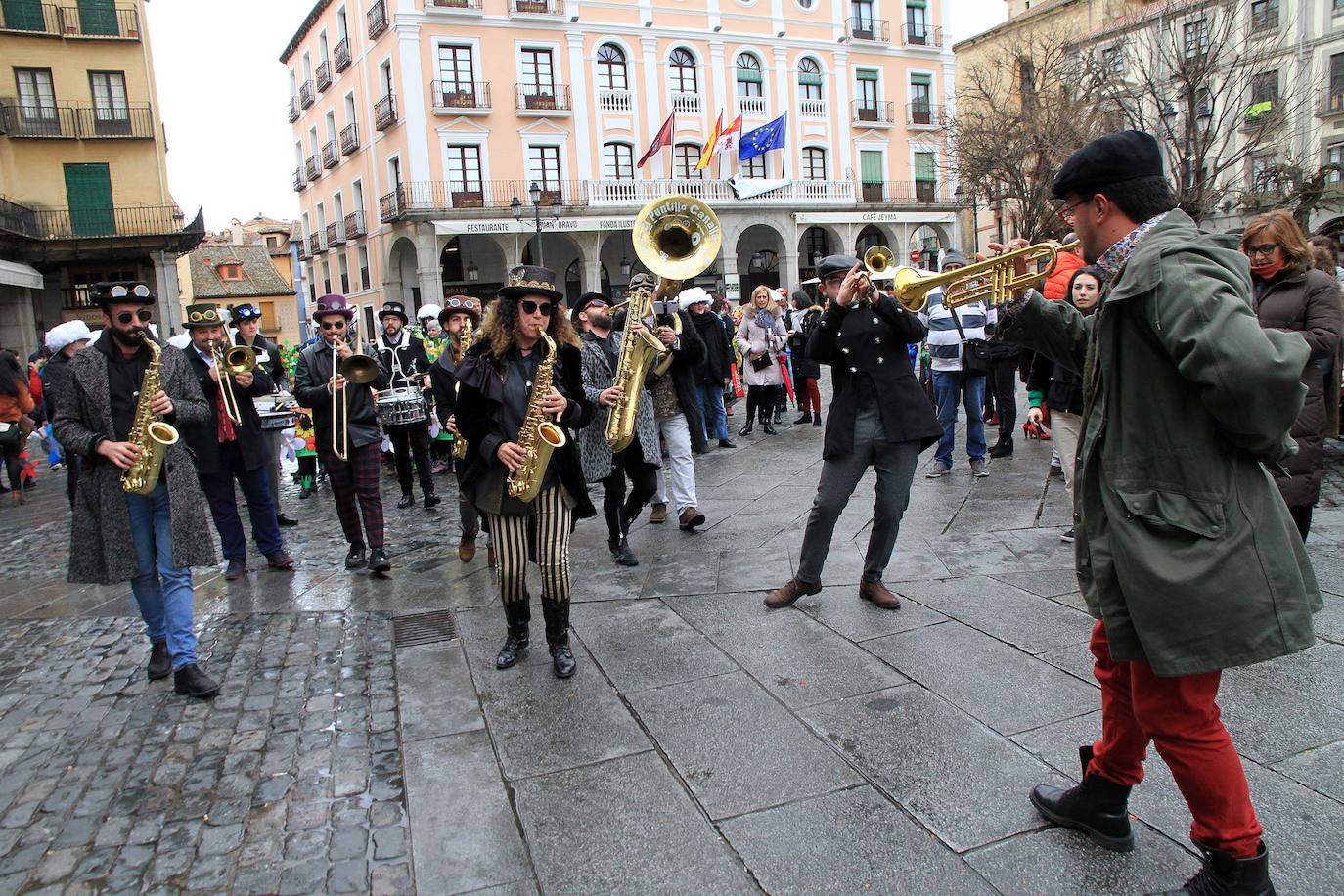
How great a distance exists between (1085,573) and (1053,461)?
185 inches

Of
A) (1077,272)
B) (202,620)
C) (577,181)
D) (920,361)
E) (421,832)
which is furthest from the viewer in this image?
(577,181)

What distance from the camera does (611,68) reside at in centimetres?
3203

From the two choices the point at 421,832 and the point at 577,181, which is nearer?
the point at 421,832

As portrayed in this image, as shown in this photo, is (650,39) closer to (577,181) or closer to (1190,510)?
(577,181)

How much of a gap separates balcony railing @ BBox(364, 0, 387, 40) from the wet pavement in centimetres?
2876

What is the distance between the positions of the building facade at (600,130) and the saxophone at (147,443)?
76.8 ft

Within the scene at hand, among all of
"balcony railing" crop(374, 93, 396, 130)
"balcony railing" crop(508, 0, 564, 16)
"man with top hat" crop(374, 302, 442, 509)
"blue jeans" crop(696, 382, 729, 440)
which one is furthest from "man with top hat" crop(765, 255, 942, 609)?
"balcony railing" crop(508, 0, 564, 16)

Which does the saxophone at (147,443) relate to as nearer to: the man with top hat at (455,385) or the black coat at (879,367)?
the man with top hat at (455,385)

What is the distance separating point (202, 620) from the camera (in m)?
5.44

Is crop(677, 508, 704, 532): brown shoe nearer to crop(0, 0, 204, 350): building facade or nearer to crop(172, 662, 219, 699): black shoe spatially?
crop(172, 662, 219, 699): black shoe

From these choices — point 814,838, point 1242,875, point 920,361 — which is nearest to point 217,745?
point 814,838

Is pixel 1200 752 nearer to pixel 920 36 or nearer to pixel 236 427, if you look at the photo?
pixel 236 427

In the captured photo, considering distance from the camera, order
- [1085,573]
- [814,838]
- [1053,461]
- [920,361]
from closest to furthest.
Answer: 1. [1085,573]
2. [814,838]
3. [1053,461]
4. [920,361]

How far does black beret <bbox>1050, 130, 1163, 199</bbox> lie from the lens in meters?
2.26
